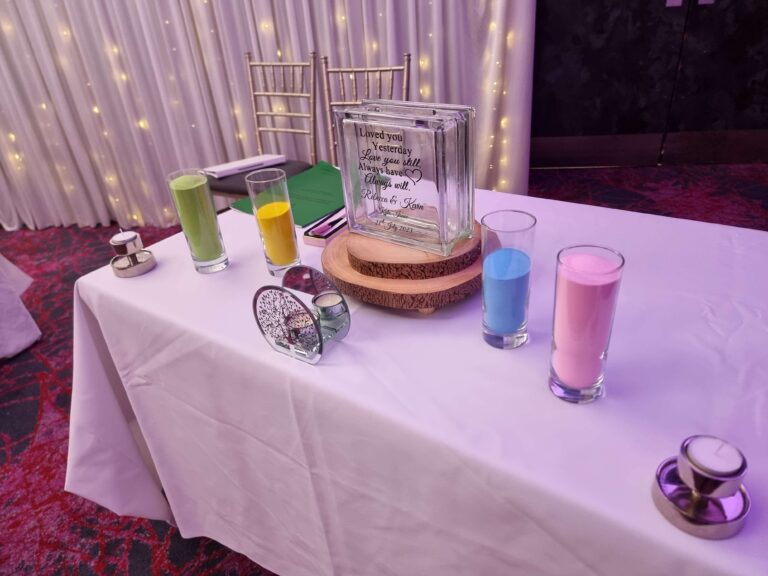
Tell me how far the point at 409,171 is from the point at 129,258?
1.74ft

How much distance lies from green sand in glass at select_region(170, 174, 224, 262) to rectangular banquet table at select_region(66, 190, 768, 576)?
0.05 metres

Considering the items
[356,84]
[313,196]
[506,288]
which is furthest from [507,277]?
[356,84]

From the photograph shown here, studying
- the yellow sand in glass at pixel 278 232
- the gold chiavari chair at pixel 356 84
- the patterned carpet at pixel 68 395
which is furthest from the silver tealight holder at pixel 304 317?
the gold chiavari chair at pixel 356 84

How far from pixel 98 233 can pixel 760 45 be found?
365cm

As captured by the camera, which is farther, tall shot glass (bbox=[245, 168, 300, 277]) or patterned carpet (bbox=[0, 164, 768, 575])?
patterned carpet (bbox=[0, 164, 768, 575])

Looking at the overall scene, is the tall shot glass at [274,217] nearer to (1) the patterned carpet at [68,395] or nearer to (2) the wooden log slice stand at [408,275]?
(2) the wooden log slice stand at [408,275]

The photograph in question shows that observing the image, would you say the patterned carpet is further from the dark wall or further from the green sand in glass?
the green sand in glass

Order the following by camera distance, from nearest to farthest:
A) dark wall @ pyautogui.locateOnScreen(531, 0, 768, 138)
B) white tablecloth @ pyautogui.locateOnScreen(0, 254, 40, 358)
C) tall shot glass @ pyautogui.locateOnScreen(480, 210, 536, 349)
→ 1. tall shot glass @ pyautogui.locateOnScreen(480, 210, 536, 349)
2. white tablecloth @ pyautogui.locateOnScreen(0, 254, 40, 358)
3. dark wall @ pyautogui.locateOnScreen(531, 0, 768, 138)

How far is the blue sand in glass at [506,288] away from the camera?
1.93ft

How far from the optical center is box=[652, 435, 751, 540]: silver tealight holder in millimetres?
385

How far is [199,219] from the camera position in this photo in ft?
2.74

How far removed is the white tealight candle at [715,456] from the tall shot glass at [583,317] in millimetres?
129

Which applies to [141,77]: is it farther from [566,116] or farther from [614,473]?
[614,473]

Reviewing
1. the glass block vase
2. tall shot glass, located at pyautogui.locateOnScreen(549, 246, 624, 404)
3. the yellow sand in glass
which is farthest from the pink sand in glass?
the yellow sand in glass
